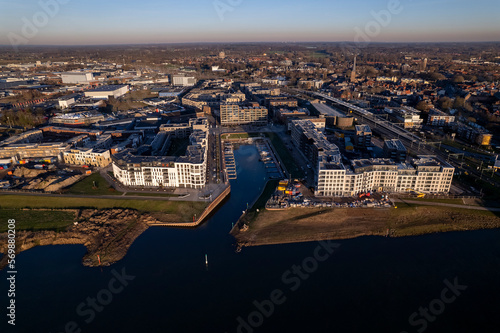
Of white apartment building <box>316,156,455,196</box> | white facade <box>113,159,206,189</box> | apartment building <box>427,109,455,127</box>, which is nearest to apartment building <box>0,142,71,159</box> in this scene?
white facade <box>113,159,206,189</box>

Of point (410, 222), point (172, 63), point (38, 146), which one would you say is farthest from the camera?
point (172, 63)

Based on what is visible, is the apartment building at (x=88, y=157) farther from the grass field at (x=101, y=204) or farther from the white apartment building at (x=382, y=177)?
the white apartment building at (x=382, y=177)

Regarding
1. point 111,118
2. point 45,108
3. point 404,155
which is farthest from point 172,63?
point 404,155

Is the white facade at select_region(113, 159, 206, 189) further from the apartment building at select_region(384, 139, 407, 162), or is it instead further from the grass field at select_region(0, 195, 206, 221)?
the apartment building at select_region(384, 139, 407, 162)

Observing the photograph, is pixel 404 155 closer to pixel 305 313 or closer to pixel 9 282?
pixel 305 313

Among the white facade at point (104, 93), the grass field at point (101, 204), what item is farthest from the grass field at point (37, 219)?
the white facade at point (104, 93)

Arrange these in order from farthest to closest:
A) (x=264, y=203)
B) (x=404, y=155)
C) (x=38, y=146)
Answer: (x=38, y=146)
(x=404, y=155)
(x=264, y=203)
